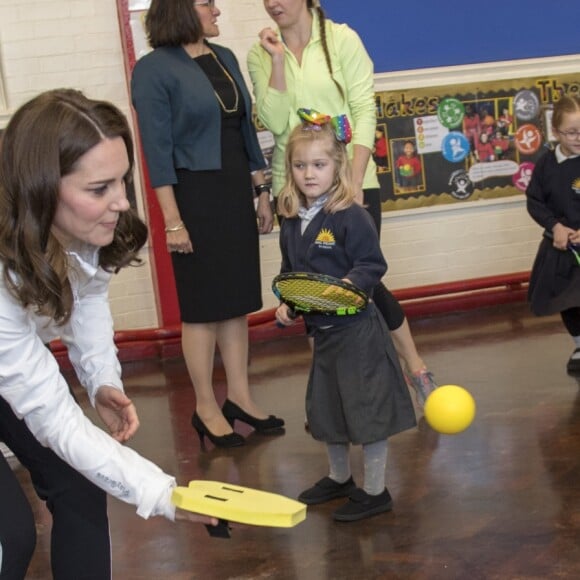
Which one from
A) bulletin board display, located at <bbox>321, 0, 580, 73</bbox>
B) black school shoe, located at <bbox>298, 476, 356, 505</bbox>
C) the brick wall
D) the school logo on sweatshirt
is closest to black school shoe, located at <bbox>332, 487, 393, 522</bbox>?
black school shoe, located at <bbox>298, 476, 356, 505</bbox>

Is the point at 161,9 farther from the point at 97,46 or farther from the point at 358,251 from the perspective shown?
the point at 97,46

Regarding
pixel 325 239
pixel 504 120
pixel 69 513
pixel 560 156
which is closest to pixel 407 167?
pixel 504 120

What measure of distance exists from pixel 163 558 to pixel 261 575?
0.33m

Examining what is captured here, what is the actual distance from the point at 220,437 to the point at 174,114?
121 centimetres

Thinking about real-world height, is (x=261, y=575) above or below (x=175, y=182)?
below

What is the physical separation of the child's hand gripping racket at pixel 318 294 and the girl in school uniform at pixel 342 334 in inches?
1.9

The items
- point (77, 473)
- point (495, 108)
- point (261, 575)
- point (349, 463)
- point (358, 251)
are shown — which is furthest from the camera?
point (495, 108)

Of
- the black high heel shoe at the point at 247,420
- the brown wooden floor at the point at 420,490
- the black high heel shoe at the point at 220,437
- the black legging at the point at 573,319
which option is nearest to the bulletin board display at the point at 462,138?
the brown wooden floor at the point at 420,490

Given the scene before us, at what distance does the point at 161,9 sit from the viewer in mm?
3936

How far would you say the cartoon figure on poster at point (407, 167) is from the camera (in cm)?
602

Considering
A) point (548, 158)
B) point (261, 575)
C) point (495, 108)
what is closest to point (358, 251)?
point (261, 575)

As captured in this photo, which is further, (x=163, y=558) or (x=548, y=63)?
(x=548, y=63)

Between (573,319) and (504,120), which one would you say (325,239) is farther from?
(504,120)

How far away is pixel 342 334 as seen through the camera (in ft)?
11.0
